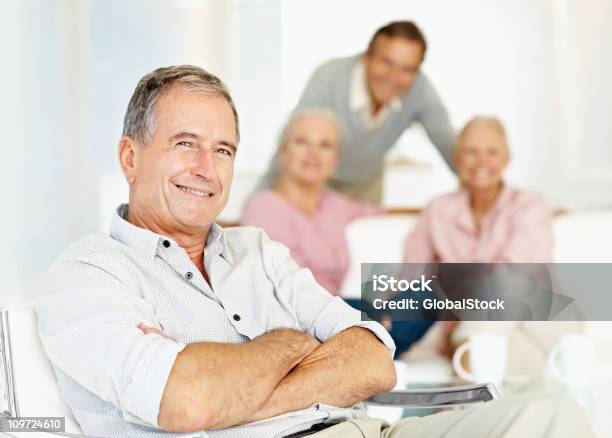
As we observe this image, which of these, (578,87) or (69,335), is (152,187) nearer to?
(69,335)

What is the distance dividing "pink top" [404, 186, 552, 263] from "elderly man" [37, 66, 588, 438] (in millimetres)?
1463

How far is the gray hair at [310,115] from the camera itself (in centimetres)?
315

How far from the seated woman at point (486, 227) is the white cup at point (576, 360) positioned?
0.49 meters

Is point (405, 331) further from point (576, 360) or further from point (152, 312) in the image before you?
point (152, 312)

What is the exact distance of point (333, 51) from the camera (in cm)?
334

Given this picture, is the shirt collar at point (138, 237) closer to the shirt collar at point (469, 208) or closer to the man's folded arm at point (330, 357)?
the man's folded arm at point (330, 357)

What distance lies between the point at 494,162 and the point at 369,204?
48 centimetres

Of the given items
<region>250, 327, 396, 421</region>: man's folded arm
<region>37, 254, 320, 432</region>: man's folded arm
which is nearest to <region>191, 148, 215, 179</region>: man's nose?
<region>37, 254, 320, 432</region>: man's folded arm

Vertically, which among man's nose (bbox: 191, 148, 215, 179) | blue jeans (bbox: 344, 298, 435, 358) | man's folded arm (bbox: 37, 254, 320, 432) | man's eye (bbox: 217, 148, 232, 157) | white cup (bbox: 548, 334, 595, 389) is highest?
man's eye (bbox: 217, 148, 232, 157)

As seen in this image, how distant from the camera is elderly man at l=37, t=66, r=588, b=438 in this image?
3.74 ft

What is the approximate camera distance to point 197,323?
1.34 meters

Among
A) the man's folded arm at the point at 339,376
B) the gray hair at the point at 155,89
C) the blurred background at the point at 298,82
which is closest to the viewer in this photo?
the man's folded arm at the point at 339,376

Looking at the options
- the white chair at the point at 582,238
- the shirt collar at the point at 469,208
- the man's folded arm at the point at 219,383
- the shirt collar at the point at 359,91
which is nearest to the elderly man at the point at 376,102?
the shirt collar at the point at 359,91

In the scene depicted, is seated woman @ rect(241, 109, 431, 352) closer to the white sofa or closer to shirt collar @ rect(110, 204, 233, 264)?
the white sofa
